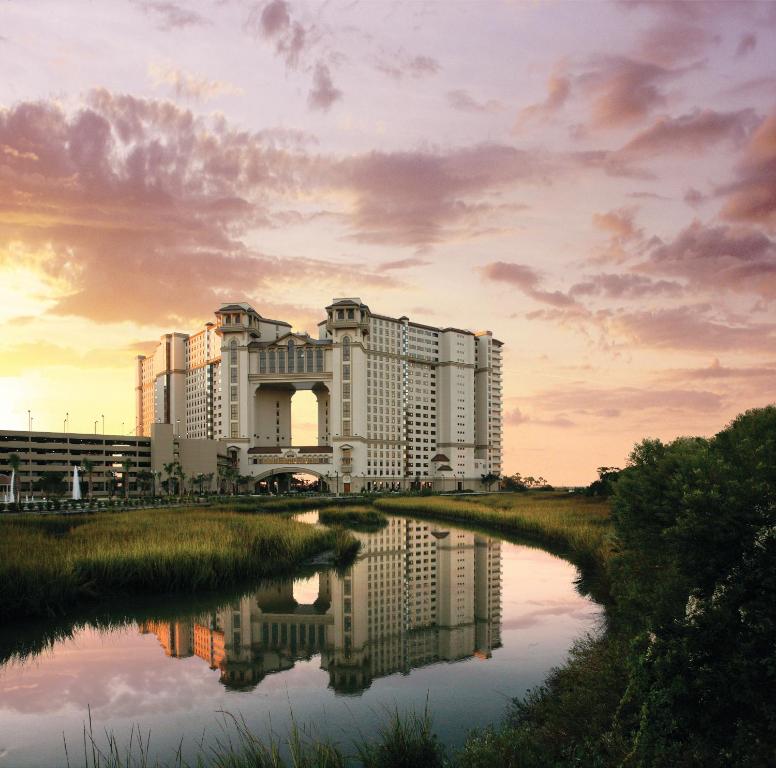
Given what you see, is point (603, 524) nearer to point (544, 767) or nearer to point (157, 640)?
point (157, 640)

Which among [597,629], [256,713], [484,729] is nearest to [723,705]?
[484,729]

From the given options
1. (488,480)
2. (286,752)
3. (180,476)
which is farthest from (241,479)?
(286,752)

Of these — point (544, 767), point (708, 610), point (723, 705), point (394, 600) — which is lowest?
point (394, 600)

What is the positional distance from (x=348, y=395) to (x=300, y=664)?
13289cm

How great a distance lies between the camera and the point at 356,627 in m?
24.4

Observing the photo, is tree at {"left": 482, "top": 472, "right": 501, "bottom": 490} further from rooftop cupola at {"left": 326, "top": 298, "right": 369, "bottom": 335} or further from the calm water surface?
the calm water surface

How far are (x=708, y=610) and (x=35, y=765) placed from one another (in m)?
12.7

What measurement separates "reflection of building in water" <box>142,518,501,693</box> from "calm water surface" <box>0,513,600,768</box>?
82 mm

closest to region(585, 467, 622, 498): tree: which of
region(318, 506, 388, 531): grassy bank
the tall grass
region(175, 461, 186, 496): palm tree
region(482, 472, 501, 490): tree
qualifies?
the tall grass

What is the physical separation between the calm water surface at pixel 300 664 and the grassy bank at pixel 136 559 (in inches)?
71.5

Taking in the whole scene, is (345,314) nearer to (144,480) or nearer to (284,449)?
(284,449)

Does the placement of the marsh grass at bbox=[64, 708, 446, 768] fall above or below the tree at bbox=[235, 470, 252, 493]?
above

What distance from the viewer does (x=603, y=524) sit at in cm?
4531

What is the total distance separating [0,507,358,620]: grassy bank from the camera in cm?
2379
